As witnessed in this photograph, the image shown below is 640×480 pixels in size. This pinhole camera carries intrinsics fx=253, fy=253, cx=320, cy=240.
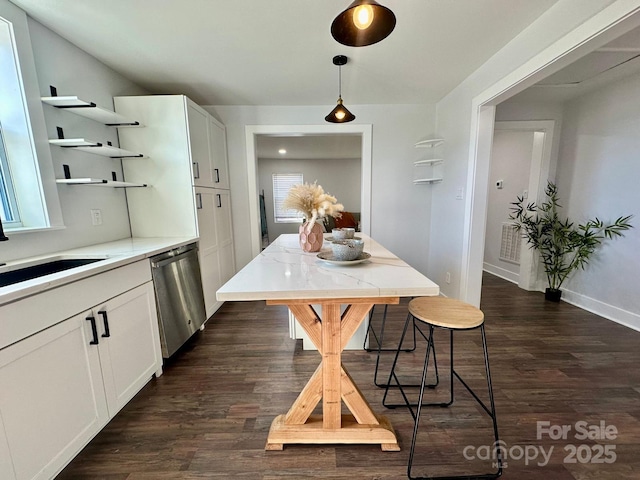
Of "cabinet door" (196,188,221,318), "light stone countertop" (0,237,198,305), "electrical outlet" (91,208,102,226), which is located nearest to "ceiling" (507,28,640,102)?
"cabinet door" (196,188,221,318)

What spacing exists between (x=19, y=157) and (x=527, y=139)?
5.39m

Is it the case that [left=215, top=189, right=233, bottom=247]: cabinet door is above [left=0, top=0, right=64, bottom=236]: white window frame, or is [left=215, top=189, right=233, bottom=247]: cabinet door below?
below

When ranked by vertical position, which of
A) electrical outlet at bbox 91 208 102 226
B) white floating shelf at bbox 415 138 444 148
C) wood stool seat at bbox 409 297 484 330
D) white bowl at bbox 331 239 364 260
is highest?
white floating shelf at bbox 415 138 444 148

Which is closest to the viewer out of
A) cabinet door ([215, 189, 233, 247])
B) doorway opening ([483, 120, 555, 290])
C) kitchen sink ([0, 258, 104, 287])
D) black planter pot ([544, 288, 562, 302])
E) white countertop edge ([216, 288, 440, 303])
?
white countertop edge ([216, 288, 440, 303])

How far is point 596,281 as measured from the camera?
2.75 meters

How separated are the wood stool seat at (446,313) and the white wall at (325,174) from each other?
617cm

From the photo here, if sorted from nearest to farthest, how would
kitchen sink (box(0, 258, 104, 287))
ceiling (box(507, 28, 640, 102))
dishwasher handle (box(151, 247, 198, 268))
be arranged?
1. kitchen sink (box(0, 258, 104, 287))
2. dishwasher handle (box(151, 247, 198, 268))
3. ceiling (box(507, 28, 640, 102))

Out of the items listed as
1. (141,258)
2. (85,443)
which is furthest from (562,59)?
(85,443)

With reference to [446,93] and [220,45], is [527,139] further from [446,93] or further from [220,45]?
[220,45]

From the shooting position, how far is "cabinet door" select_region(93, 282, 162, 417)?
137 centimetres

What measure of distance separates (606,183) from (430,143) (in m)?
→ 1.81

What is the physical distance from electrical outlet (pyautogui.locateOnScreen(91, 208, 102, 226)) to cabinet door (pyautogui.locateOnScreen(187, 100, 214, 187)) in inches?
30.6

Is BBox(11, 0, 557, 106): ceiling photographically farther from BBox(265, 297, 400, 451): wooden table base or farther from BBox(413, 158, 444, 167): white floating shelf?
BBox(265, 297, 400, 451): wooden table base

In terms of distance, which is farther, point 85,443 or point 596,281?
point 596,281
